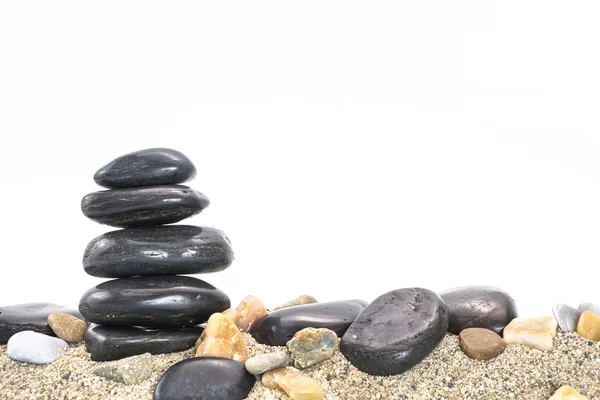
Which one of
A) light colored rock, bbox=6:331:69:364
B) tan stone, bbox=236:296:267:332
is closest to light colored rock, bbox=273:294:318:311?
tan stone, bbox=236:296:267:332

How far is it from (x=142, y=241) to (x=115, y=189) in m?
0.53

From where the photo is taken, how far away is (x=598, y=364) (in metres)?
4.28

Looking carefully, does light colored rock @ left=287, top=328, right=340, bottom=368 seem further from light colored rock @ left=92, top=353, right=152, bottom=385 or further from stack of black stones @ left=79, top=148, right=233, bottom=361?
light colored rock @ left=92, top=353, right=152, bottom=385

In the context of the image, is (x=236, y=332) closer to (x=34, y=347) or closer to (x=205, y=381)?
(x=205, y=381)

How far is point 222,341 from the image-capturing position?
4.41 metres

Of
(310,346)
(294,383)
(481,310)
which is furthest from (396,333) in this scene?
(481,310)

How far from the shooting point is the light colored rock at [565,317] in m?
4.64

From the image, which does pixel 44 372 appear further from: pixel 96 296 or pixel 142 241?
pixel 142 241

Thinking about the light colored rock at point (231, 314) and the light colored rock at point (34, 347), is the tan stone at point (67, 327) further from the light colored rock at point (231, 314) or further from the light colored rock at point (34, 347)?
the light colored rock at point (231, 314)

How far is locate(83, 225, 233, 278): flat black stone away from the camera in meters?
4.73

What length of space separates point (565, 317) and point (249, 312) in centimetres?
251

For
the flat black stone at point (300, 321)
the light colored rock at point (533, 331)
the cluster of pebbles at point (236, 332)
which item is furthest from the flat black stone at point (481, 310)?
the flat black stone at point (300, 321)

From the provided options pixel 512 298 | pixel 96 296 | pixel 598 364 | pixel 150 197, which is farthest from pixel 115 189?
pixel 598 364

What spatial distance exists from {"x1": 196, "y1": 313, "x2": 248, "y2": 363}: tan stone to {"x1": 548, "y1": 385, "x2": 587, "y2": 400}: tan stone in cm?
213
